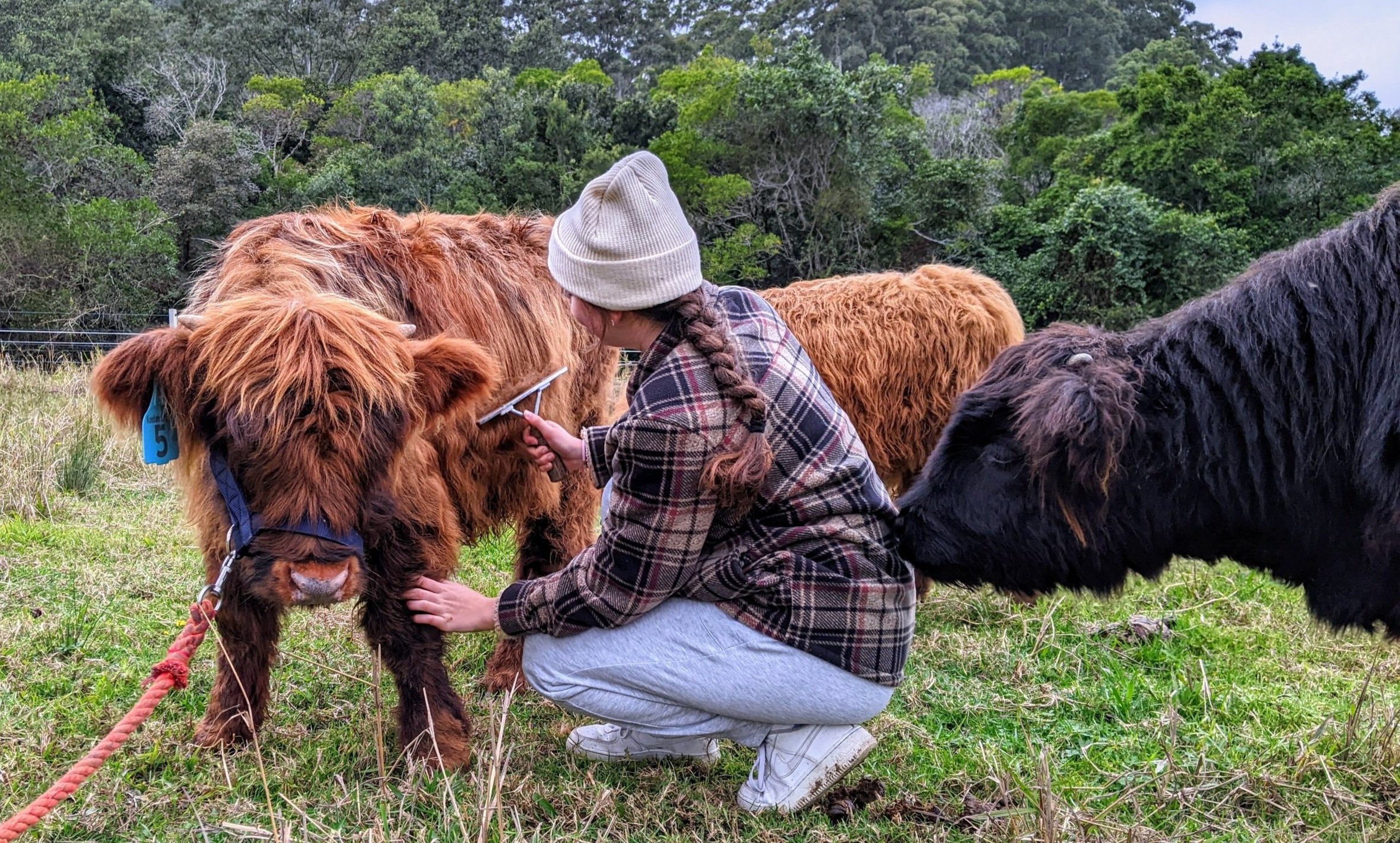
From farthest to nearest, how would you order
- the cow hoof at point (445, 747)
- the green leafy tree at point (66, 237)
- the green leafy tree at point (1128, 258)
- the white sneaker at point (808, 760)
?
1. the green leafy tree at point (66, 237)
2. the green leafy tree at point (1128, 258)
3. the cow hoof at point (445, 747)
4. the white sneaker at point (808, 760)

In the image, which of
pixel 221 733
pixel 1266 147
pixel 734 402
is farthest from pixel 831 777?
pixel 1266 147

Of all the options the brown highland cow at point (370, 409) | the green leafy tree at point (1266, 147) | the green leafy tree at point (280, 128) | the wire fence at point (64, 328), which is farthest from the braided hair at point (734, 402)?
the green leafy tree at point (280, 128)

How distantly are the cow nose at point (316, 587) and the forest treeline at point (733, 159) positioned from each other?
13.9 metres

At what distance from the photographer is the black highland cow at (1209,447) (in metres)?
2.46

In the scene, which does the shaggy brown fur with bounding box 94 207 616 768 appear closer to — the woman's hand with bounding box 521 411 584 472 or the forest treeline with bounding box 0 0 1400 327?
the woman's hand with bounding box 521 411 584 472

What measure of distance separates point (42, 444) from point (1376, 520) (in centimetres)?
817

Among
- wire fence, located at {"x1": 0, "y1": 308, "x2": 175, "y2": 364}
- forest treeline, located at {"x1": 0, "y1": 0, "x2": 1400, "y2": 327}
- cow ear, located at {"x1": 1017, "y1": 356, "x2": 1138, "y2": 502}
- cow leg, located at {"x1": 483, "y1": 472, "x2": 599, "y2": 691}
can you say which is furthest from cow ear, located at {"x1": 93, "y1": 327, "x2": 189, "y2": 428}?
forest treeline, located at {"x1": 0, "y1": 0, "x2": 1400, "y2": 327}

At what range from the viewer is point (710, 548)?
2.62 meters

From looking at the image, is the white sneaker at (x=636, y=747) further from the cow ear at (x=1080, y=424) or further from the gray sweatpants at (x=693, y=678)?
the cow ear at (x=1080, y=424)

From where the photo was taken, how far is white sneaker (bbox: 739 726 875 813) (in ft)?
8.80

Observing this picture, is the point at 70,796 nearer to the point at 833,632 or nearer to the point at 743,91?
the point at 833,632

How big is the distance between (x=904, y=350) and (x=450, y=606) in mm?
3534

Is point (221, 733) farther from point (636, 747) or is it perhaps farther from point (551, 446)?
point (551, 446)

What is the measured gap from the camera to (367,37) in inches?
2009
